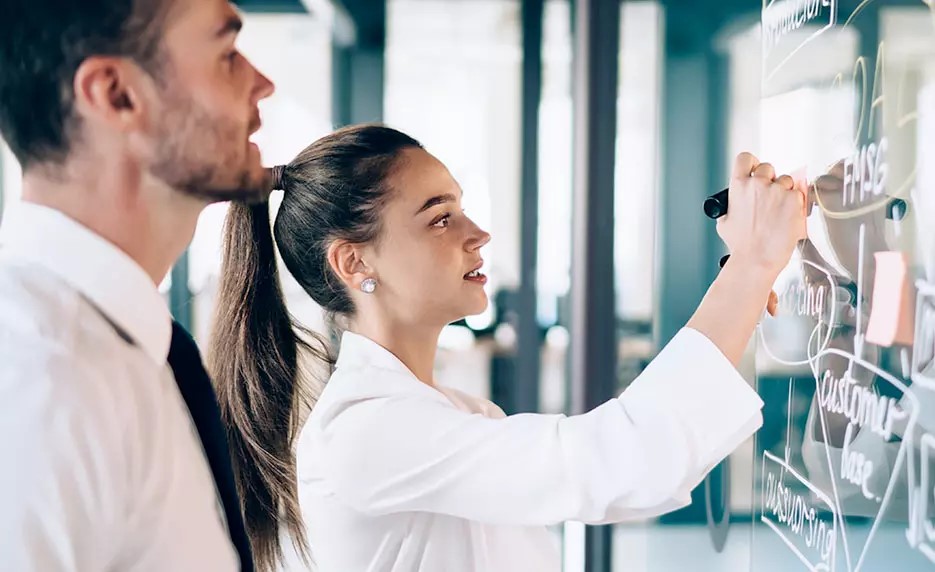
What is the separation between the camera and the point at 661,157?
215cm

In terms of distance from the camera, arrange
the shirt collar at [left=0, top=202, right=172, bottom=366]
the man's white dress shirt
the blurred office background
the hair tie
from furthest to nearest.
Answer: the blurred office background < the hair tie < the shirt collar at [left=0, top=202, right=172, bottom=366] < the man's white dress shirt

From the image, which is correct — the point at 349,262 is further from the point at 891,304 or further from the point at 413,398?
the point at 891,304

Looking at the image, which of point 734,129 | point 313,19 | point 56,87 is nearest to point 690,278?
point 734,129

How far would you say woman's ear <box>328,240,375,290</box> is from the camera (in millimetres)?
1273

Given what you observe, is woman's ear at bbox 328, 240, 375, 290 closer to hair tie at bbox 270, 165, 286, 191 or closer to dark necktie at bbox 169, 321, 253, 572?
hair tie at bbox 270, 165, 286, 191

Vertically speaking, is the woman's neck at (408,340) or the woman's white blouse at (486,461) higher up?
the woman's neck at (408,340)

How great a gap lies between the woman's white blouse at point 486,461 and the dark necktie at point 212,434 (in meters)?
0.22

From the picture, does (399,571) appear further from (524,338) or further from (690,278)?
(524,338)

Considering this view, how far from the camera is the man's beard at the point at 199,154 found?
78 centimetres

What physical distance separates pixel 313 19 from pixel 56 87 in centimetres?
284

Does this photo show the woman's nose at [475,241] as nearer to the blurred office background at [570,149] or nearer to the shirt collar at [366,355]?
the shirt collar at [366,355]

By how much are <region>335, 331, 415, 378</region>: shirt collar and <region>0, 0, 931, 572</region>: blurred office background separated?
0.30 metres

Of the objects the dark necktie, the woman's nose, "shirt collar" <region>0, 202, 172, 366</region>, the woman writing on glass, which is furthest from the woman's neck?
"shirt collar" <region>0, 202, 172, 366</region>

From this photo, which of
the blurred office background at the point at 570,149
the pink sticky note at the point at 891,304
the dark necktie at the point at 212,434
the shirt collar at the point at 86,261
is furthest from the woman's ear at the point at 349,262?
the pink sticky note at the point at 891,304
